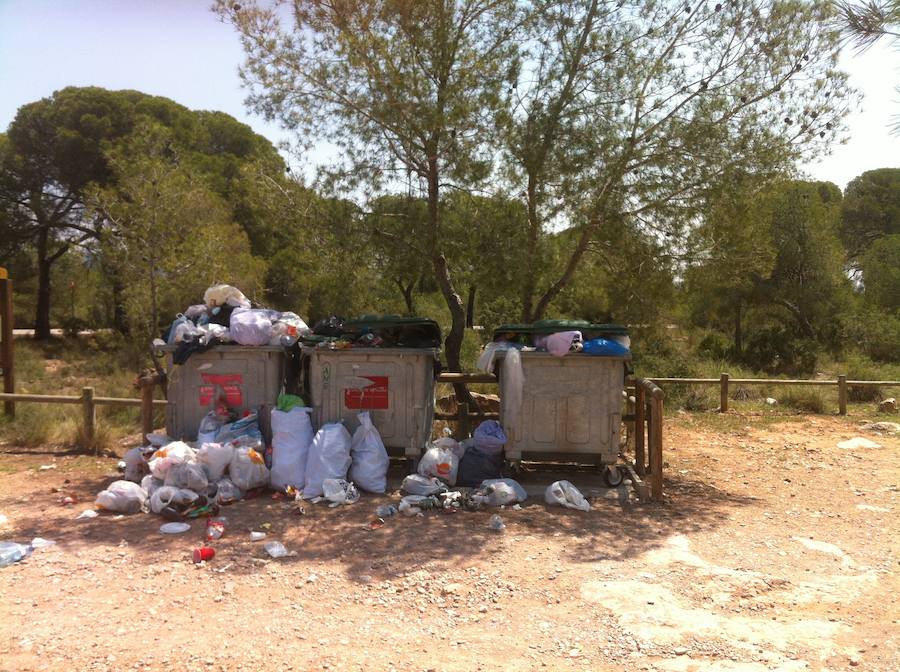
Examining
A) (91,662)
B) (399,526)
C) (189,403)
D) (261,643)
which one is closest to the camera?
(91,662)

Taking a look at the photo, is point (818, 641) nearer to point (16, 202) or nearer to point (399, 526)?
point (399, 526)

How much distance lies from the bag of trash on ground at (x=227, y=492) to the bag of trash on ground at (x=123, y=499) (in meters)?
0.54

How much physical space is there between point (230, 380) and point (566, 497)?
10.4 feet

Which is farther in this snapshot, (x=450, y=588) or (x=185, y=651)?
(x=450, y=588)

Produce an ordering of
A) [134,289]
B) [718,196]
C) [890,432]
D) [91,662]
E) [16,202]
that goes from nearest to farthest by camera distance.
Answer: [91,662] → [718,196] → [890,432] → [134,289] → [16,202]

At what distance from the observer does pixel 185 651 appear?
331 cm

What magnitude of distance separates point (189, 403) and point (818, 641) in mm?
5264

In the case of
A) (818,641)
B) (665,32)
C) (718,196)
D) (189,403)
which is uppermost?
(665,32)

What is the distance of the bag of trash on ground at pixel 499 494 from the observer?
580 centimetres

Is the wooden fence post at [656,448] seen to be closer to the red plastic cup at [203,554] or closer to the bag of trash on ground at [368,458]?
the bag of trash on ground at [368,458]

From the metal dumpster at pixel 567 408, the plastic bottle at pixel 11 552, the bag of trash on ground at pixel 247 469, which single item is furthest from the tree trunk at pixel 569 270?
the plastic bottle at pixel 11 552

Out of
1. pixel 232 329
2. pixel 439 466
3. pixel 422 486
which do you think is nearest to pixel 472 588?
pixel 422 486

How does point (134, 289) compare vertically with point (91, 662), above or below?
above

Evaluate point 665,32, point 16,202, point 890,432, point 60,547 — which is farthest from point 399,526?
point 16,202
